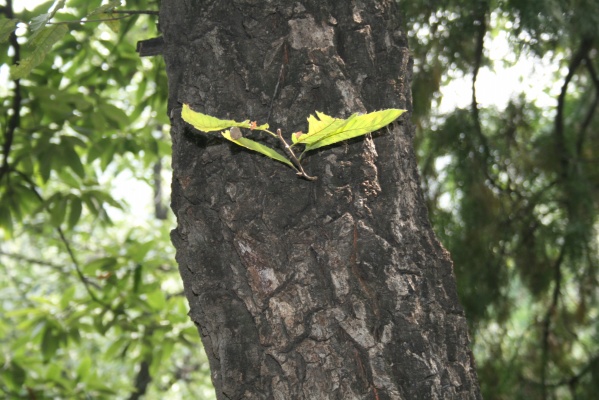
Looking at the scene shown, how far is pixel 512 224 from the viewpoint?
2.07 m

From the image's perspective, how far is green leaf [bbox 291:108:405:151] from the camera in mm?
726

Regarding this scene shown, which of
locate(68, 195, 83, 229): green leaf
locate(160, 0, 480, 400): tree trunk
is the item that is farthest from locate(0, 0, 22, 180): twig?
locate(160, 0, 480, 400): tree trunk

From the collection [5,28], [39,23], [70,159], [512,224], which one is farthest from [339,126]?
[70,159]

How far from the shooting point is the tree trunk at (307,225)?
796 mm

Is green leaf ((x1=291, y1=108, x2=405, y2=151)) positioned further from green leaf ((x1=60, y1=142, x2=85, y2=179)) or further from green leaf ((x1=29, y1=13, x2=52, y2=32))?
green leaf ((x1=60, y1=142, x2=85, y2=179))

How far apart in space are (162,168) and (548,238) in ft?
20.4

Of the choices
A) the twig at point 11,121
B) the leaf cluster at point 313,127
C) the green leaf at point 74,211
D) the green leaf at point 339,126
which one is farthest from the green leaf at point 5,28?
the green leaf at point 74,211

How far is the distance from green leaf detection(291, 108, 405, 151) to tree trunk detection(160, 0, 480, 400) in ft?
0.28

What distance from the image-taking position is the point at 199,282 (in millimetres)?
854

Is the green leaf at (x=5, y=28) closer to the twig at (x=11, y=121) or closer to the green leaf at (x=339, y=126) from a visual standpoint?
the green leaf at (x=339, y=126)

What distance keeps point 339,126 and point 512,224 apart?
1487mm

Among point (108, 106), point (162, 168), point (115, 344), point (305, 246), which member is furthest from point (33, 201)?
point (162, 168)

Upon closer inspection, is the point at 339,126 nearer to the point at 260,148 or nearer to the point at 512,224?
the point at 260,148

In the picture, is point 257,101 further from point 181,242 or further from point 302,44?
point 181,242
